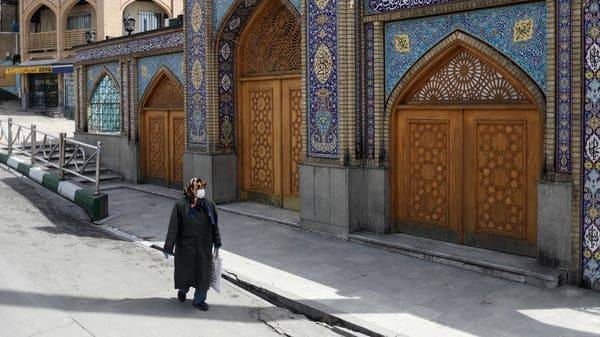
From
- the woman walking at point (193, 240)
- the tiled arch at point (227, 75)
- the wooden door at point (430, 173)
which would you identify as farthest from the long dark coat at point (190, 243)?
the tiled arch at point (227, 75)

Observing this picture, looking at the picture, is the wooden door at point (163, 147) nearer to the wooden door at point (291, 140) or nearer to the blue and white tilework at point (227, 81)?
the blue and white tilework at point (227, 81)

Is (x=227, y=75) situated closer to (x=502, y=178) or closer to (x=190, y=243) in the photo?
(x=502, y=178)

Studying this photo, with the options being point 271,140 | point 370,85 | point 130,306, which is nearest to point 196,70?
point 271,140

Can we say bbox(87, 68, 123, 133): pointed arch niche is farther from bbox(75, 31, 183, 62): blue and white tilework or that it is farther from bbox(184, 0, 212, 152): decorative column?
bbox(184, 0, 212, 152): decorative column

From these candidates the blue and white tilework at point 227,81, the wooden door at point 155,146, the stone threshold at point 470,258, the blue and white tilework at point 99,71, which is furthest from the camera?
the blue and white tilework at point 99,71

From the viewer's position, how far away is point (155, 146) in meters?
15.2

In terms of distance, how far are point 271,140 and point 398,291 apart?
5467 millimetres

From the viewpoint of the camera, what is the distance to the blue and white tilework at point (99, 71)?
16141 mm

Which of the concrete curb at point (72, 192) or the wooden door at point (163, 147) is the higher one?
the wooden door at point (163, 147)

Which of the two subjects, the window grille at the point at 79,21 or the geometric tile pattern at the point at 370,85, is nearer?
the geometric tile pattern at the point at 370,85

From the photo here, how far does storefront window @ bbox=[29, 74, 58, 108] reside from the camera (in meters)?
34.3

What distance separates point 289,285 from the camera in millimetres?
7176

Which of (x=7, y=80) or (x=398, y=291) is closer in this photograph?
(x=398, y=291)

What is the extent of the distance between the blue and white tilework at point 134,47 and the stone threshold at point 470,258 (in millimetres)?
6830
